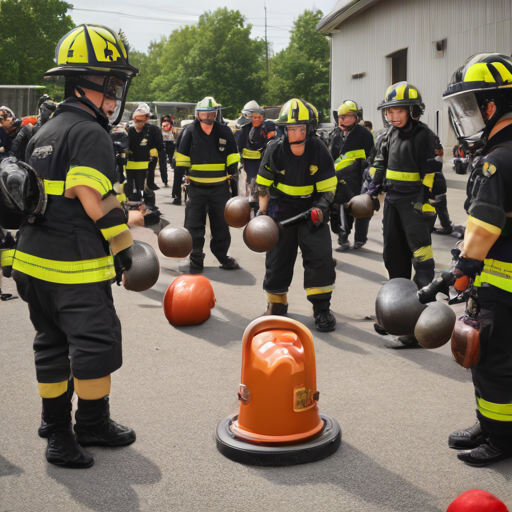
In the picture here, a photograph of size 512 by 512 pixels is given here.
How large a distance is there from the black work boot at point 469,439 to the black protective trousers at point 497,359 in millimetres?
274

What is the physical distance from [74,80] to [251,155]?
33.5 feet

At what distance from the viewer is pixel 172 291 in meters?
7.05

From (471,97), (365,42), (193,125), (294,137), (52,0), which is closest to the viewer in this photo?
(471,97)

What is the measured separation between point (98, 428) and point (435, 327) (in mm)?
2049

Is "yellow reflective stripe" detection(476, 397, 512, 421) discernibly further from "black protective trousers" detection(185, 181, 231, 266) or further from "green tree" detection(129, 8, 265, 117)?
"green tree" detection(129, 8, 265, 117)

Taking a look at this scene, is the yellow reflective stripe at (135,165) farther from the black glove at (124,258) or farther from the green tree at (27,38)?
the green tree at (27,38)

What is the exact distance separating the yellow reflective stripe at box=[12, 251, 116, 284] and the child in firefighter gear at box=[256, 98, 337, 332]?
3276 millimetres

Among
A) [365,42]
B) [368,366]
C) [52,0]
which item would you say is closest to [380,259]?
[368,366]

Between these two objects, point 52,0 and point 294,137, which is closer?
point 294,137

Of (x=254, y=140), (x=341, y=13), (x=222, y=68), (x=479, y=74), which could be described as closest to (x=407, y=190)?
(x=479, y=74)

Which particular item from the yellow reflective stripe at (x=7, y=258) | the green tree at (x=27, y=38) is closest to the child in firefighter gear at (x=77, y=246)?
the yellow reflective stripe at (x=7, y=258)

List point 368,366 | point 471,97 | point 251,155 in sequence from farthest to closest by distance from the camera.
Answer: point 251,155 < point 368,366 < point 471,97

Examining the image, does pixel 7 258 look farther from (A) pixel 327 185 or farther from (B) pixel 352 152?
(B) pixel 352 152

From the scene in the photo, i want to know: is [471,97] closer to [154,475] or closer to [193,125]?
[154,475]
